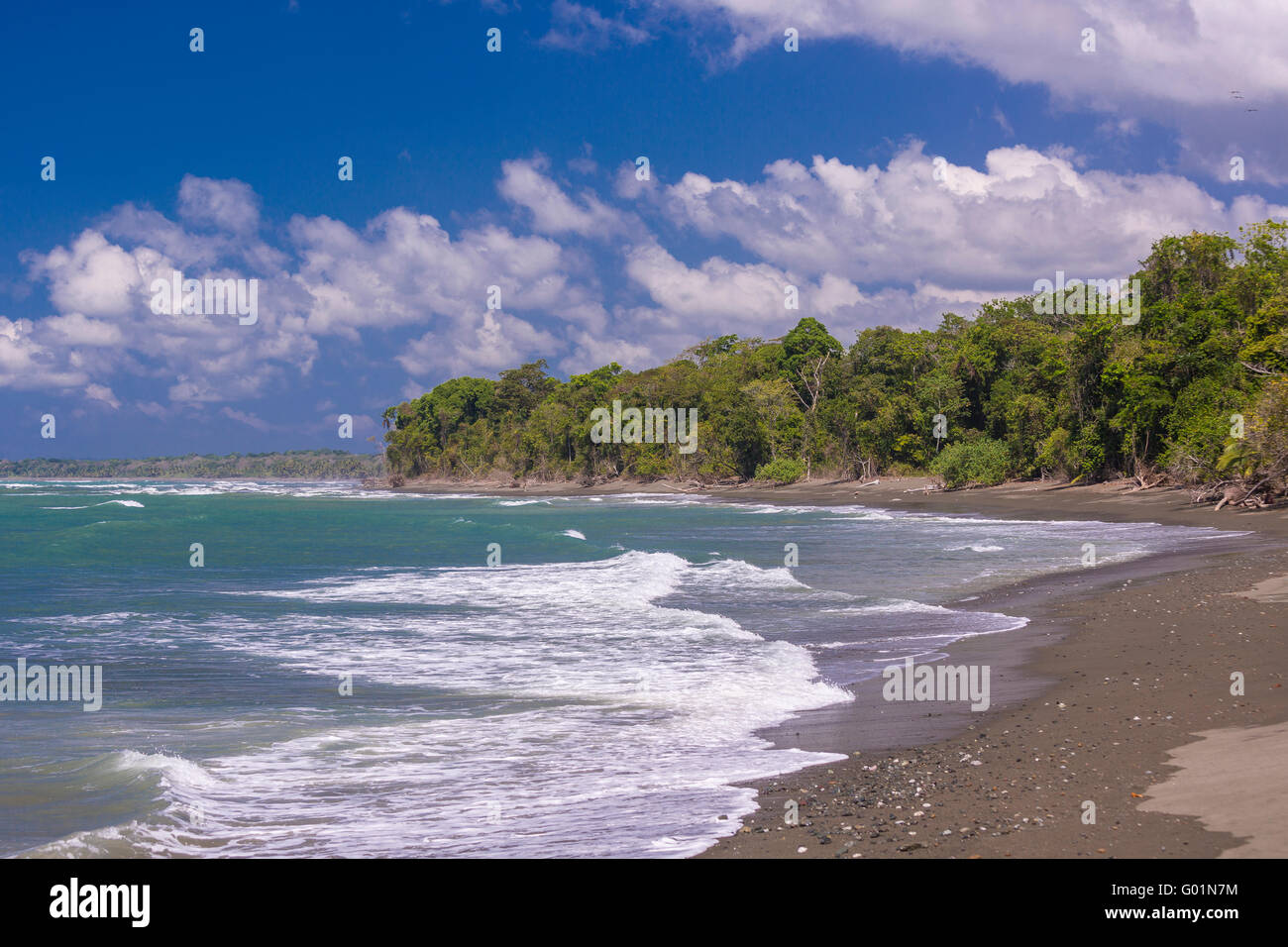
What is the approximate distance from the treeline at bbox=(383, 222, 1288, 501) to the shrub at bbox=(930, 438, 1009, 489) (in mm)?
106

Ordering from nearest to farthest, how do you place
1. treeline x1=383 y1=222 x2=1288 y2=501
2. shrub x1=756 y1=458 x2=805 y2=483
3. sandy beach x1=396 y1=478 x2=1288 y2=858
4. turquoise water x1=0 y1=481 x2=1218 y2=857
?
sandy beach x1=396 y1=478 x2=1288 y2=858 < turquoise water x1=0 y1=481 x2=1218 y2=857 < treeline x1=383 y1=222 x2=1288 y2=501 < shrub x1=756 y1=458 x2=805 y2=483

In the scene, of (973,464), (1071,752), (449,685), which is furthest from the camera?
(973,464)

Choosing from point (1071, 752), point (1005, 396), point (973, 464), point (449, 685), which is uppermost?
point (1005, 396)

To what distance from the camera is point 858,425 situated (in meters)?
74.2

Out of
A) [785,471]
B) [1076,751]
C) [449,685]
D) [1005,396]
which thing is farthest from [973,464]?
[1076,751]

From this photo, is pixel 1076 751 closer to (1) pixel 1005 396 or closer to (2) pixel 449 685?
(2) pixel 449 685

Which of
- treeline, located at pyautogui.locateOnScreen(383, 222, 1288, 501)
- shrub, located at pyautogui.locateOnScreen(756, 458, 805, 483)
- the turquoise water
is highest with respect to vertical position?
treeline, located at pyautogui.locateOnScreen(383, 222, 1288, 501)

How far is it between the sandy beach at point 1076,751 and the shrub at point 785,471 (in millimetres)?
65221

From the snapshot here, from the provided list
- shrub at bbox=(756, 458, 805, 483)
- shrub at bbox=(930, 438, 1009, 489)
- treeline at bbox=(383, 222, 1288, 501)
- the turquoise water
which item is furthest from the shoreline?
shrub at bbox=(756, 458, 805, 483)

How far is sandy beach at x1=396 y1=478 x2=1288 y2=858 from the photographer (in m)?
5.82

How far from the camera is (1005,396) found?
62.1 meters

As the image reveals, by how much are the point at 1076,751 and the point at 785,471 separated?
7492 centimetres

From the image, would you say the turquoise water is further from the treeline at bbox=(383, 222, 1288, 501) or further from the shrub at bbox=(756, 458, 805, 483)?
the shrub at bbox=(756, 458, 805, 483)
